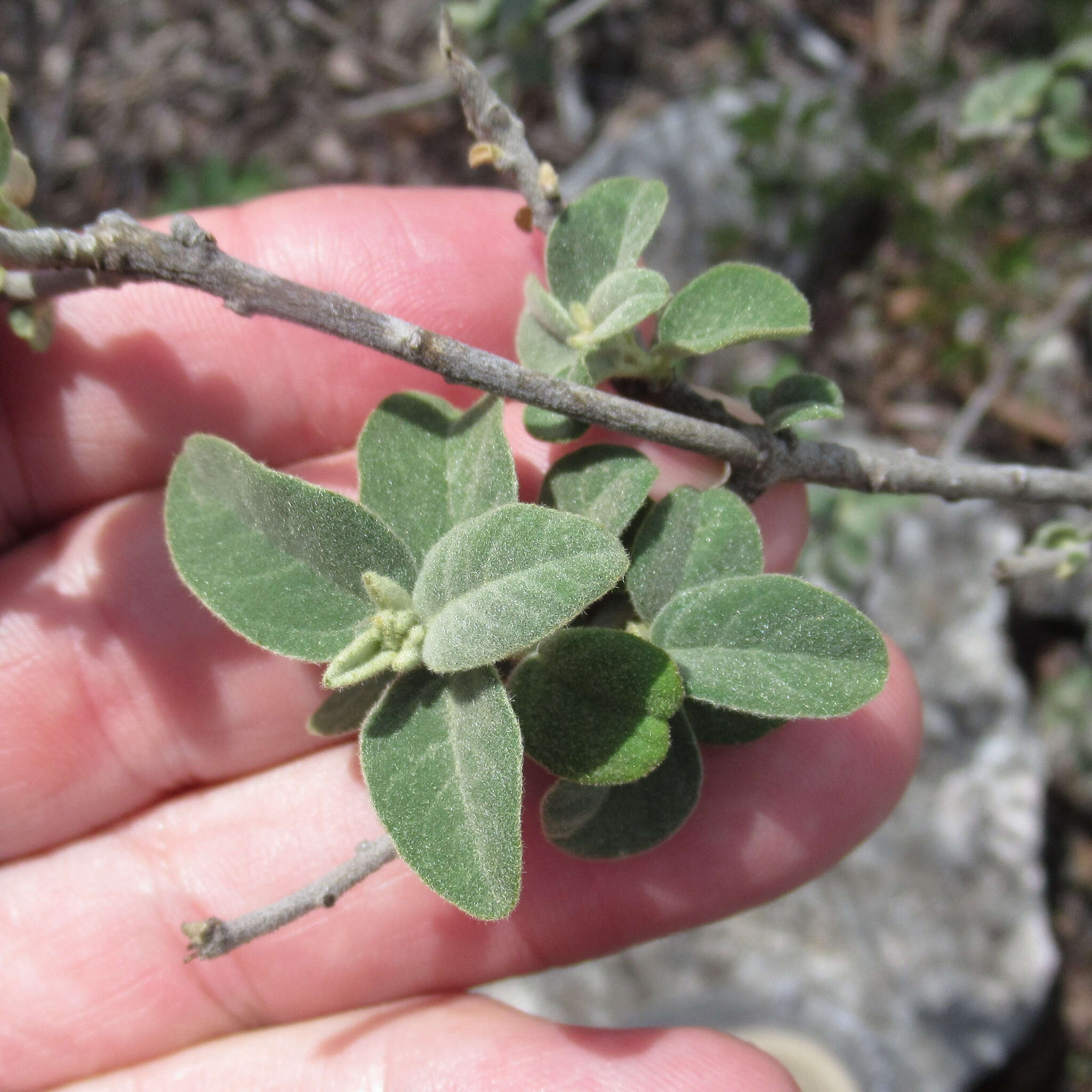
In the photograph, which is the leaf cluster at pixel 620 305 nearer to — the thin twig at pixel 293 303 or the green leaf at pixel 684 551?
the thin twig at pixel 293 303

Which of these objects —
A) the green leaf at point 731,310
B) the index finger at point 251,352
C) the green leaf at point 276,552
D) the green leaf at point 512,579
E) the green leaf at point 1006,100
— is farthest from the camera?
the green leaf at point 1006,100

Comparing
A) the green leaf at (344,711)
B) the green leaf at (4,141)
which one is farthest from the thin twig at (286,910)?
the green leaf at (4,141)

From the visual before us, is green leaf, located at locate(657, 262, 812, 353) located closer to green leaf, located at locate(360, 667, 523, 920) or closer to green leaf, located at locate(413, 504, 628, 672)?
green leaf, located at locate(413, 504, 628, 672)

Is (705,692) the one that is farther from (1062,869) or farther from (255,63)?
(255,63)

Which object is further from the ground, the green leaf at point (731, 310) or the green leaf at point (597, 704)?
the green leaf at point (731, 310)

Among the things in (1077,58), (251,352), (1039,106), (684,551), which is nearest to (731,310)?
(684,551)

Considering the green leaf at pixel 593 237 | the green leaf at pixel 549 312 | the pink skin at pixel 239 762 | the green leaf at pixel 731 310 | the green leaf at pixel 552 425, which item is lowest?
the pink skin at pixel 239 762

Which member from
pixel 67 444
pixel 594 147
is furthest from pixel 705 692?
pixel 594 147
